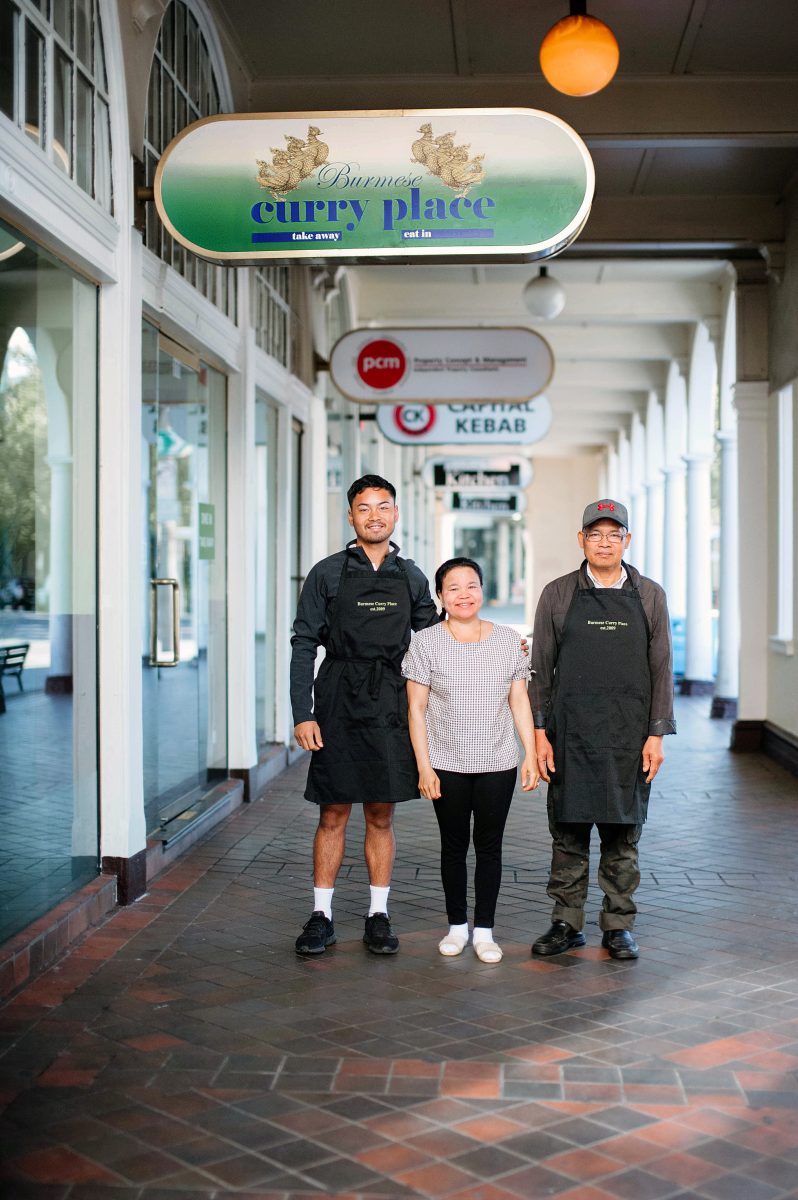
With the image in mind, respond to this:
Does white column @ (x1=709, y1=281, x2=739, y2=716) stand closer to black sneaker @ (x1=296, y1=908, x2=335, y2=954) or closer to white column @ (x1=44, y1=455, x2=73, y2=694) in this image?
black sneaker @ (x1=296, y1=908, x2=335, y2=954)

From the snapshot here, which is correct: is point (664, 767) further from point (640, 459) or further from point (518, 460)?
point (640, 459)

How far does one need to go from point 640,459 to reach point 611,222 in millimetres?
14128

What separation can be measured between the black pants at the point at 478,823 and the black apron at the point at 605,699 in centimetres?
26

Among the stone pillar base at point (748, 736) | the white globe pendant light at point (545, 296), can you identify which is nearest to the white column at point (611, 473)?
the stone pillar base at point (748, 736)

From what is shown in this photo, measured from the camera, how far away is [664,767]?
10.5 m

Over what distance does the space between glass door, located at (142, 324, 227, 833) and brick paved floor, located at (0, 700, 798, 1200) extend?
3.54 ft

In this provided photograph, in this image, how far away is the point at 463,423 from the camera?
43.4 ft

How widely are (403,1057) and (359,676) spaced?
5.07 feet

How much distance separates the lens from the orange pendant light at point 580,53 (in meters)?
5.48

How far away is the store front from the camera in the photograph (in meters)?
4.61

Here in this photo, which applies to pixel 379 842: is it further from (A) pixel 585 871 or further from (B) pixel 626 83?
(B) pixel 626 83

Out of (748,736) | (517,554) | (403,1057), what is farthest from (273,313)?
(517,554)

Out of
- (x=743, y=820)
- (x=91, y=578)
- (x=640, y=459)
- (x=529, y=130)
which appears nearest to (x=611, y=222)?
(x=743, y=820)

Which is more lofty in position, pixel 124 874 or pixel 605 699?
pixel 605 699
